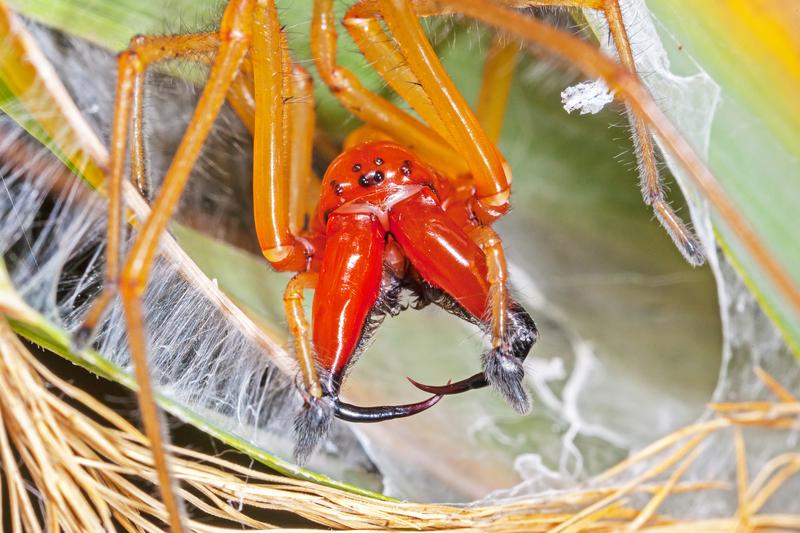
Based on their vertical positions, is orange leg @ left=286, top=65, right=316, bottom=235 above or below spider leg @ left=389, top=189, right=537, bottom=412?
above

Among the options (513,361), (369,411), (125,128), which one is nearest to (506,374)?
(513,361)

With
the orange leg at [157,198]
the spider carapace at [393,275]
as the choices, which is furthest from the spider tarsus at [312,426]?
the orange leg at [157,198]

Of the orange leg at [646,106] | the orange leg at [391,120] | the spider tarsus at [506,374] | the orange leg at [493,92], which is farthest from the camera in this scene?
the orange leg at [493,92]

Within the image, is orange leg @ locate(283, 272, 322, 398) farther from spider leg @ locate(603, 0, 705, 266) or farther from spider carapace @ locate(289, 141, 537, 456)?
spider leg @ locate(603, 0, 705, 266)

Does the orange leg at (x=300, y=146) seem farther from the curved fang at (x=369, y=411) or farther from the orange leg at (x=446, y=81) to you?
the curved fang at (x=369, y=411)

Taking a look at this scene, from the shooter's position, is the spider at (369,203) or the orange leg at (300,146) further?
the orange leg at (300,146)

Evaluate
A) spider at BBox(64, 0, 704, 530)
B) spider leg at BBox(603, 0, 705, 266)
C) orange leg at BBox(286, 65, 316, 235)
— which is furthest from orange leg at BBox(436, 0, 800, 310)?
orange leg at BBox(286, 65, 316, 235)

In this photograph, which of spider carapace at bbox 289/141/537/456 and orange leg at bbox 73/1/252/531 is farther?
spider carapace at bbox 289/141/537/456

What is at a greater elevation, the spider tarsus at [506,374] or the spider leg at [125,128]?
the spider leg at [125,128]
